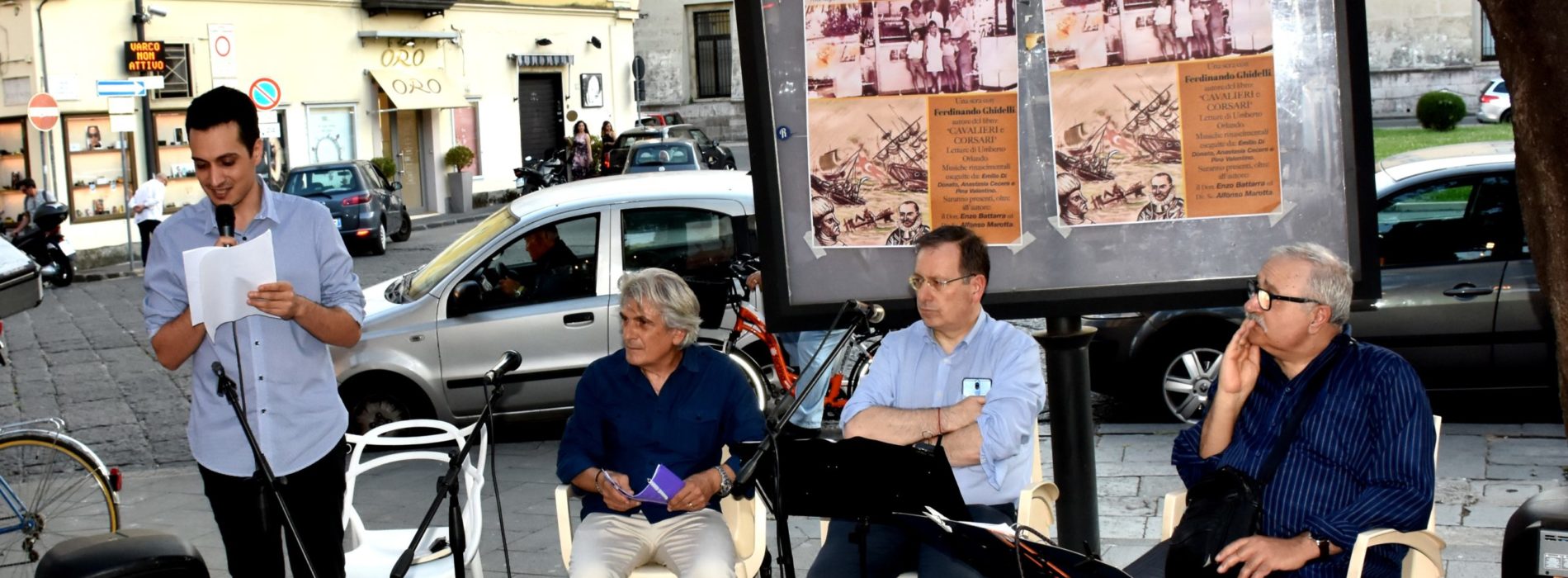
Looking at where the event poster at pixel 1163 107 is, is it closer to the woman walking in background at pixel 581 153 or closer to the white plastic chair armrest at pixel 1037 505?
the white plastic chair armrest at pixel 1037 505

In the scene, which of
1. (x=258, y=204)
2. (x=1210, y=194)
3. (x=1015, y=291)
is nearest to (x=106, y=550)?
(x=258, y=204)

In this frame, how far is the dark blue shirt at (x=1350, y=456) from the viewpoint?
12.6ft

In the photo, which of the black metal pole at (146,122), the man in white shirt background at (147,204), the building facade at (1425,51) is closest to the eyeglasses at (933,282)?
the man in white shirt background at (147,204)

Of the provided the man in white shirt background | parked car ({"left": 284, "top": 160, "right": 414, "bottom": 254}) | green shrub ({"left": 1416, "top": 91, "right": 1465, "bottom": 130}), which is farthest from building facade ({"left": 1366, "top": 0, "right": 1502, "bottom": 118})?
the man in white shirt background

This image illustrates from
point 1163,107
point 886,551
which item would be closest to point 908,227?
point 1163,107

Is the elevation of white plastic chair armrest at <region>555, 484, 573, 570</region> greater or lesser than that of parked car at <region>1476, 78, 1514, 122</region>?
lesser

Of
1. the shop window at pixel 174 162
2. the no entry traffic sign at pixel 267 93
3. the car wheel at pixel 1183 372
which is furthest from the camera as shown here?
the shop window at pixel 174 162

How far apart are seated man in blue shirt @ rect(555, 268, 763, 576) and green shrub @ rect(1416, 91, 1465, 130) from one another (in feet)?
126

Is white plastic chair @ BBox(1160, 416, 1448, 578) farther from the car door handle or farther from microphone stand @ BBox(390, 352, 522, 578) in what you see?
the car door handle

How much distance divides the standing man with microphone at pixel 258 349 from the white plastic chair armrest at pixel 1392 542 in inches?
103

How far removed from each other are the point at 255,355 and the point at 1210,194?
Result: 8.83ft

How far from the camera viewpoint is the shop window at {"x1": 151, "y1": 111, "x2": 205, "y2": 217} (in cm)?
2494

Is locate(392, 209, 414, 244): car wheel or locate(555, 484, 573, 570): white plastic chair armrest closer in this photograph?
locate(555, 484, 573, 570): white plastic chair armrest

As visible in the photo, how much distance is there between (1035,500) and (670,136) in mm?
29950
